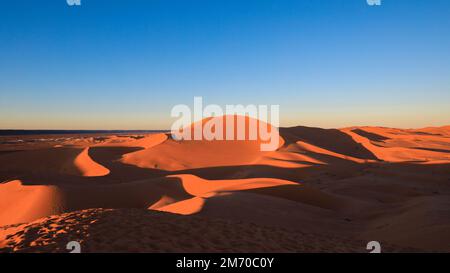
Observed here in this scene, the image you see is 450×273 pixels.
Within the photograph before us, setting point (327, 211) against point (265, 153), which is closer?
point (327, 211)

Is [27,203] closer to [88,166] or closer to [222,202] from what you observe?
[222,202]

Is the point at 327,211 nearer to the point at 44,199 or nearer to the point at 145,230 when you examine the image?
the point at 145,230

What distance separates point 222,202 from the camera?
810 centimetres

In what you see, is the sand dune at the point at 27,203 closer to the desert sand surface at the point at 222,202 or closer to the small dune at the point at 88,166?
the desert sand surface at the point at 222,202

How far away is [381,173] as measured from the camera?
15578mm

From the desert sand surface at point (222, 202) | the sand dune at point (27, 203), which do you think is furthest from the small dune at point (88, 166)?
the sand dune at point (27, 203)

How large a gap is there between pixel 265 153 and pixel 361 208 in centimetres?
1255

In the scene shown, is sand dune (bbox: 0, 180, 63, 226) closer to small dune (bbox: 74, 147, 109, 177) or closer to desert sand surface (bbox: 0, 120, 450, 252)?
desert sand surface (bbox: 0, 120, 450, 252)

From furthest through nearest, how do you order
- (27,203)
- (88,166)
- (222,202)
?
(88,166) < (27,203) < (222,202)

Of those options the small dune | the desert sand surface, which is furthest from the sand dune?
the small dune

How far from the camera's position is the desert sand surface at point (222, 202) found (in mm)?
4480

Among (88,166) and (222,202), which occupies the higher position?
(222,202)

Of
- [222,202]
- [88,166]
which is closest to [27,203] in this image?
[222,202]
